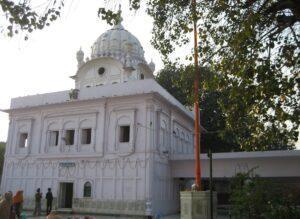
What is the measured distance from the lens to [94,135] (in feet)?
71.4

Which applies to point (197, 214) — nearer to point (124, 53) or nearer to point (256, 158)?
point (256, 158)

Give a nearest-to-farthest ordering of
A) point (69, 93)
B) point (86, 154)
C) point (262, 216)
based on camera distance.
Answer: point (262, 216) → point (86, 154) → point (69, 93)

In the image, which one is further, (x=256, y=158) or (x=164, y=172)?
(x=164, y=172)

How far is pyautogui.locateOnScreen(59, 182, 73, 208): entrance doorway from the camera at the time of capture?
72.7ft

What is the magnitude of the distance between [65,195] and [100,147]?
4053mm

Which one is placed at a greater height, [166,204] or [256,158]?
[256,158]

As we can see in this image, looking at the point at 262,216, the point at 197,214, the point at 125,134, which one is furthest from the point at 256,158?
the point at 262,216

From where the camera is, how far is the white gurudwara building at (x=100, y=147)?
65.7ft

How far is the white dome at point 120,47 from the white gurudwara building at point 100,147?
7125mm

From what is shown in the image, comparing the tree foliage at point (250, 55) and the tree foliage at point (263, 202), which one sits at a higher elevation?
the tree foliage at point (250, 55)

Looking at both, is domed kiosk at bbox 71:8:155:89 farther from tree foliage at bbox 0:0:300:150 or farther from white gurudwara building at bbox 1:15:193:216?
tree foliage at bbox 0:0:300:150

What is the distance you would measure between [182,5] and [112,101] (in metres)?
13.3

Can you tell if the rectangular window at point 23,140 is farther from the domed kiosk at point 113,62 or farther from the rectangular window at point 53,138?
the domed kiosk at point 113,62

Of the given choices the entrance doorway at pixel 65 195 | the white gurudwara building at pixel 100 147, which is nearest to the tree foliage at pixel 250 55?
the white gurudwara building at pixel 100 147
